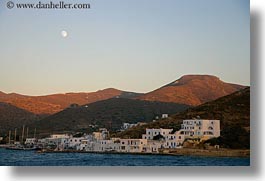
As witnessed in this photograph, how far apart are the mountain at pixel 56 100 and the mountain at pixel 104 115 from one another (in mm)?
29

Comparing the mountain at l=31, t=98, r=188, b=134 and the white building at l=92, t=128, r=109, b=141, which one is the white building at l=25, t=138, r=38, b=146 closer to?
the mountain at l=31, t=98, r=188, b=134

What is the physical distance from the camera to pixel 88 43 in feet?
10.5

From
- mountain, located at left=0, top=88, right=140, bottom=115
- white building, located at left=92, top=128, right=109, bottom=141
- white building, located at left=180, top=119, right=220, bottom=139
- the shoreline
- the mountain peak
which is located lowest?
the shoreline

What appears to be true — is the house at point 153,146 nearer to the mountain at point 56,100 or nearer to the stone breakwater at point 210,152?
the stone breakwater at point 210,152

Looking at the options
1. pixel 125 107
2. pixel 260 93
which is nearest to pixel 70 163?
pixel 125 107

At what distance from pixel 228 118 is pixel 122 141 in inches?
24.0

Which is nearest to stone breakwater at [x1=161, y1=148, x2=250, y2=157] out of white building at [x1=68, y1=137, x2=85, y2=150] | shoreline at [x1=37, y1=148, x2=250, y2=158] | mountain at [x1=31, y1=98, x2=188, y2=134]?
shoreline at [x1=37, y1=148, x2=250, y2=158]

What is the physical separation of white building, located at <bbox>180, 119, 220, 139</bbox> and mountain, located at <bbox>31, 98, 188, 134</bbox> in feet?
0.32

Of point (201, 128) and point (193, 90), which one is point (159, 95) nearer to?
point (193, 90)

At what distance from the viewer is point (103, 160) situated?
316cm

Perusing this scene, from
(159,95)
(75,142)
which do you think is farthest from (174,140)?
(75,142)

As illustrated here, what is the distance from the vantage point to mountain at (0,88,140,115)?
315cm

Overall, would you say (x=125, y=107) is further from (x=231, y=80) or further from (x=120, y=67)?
(x=231, y=80)

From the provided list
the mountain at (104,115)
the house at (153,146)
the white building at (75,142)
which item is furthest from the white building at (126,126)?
the white building at (75,142)
